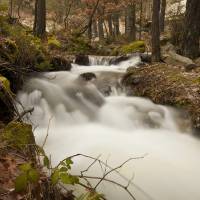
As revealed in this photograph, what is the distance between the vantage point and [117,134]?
622 cm

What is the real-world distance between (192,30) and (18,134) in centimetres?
815

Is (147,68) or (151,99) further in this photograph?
(147,68)

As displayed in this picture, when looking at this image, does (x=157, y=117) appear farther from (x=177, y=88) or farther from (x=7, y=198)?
(x=7, y=198)

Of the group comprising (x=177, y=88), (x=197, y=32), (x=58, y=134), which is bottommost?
(x=58, y=134)

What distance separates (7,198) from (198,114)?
14.1 ft

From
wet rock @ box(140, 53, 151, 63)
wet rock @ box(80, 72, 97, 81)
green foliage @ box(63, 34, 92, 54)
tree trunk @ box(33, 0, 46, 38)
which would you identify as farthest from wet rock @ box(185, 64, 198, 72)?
tree trunk @ box(33, 0, 46, 38)

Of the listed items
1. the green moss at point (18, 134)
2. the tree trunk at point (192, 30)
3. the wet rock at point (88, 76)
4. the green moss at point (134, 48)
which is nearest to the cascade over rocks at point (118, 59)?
the green moss at point (134, 48)

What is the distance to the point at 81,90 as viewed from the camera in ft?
26.6

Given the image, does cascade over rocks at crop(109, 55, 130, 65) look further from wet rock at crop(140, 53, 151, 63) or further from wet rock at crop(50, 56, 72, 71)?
wet rock at crop(50, 56, 72, 71)

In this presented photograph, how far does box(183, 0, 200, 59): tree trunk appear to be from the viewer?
10.4 meters

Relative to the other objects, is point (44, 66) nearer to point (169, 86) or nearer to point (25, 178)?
point (169, 86)

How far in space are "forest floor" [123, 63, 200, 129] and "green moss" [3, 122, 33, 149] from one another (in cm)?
344

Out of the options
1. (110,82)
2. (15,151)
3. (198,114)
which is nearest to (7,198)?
(15,151)

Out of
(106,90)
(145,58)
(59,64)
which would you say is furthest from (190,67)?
(59,64)
